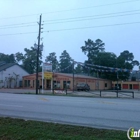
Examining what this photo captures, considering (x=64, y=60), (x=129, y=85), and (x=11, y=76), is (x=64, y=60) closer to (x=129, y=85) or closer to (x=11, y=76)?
(x=129, y=85)

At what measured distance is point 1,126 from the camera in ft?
24.7

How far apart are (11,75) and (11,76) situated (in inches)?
17.9

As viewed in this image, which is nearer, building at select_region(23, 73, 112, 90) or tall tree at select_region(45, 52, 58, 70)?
building at select_region(23, 73, 112, 90)

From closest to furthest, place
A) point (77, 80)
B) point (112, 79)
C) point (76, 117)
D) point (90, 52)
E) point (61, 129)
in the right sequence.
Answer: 1. point (61, 129)
2. point (76, 117)
3. point (77, 80)
4. point (112, 79)
5. point (90, 52)

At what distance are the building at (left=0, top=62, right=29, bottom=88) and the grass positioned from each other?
176 ft

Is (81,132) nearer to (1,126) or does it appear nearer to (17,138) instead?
(17,138)

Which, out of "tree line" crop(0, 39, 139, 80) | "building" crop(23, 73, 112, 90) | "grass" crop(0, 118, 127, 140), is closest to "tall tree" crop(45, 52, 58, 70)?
"tree line" crop(0, 39, 139, 80)

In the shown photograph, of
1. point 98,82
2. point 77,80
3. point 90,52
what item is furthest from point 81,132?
point 90,52

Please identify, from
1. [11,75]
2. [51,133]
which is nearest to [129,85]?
[11,75]

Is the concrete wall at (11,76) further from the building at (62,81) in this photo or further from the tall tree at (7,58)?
the tall tree at (7,58)

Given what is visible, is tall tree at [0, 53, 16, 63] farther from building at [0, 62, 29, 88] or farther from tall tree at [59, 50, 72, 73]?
building at [0, 62, 29, 88]

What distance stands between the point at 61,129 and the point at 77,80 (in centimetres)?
4842

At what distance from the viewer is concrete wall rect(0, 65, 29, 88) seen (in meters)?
60.0

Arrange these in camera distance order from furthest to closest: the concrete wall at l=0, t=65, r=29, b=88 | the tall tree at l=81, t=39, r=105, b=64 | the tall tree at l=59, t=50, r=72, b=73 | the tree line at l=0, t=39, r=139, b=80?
the tall tree at l=59, t=50, r=72, b=73
the tall tree at l=81, t=39, r=105, b=64
the tree line at l=0, t=39, r=139, b=80
the concrete wall at l=0, t=65, r=29, b=88
